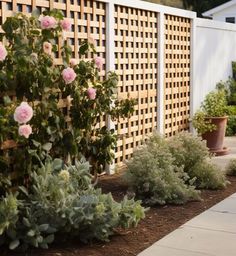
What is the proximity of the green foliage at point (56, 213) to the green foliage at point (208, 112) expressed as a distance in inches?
205

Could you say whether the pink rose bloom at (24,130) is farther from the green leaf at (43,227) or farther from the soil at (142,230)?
the soil at (142,230)

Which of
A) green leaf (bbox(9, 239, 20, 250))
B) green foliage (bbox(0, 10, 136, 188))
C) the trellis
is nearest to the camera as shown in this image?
green leaf (bbox(9, 239, 20, 250))

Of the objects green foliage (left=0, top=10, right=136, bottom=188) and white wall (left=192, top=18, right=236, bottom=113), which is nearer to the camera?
green foliage (left=0, top=10, right=136, bottom=188)

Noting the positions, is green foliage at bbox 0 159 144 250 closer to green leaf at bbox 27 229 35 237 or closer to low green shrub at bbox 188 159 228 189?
green leaf at bbox 27 229 35 237

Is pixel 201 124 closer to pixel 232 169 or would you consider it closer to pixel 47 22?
pixel 232 169

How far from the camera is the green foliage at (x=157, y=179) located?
6145mm

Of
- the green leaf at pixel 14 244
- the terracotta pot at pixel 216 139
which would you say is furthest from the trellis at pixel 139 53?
the green leaf at pixel 14 244

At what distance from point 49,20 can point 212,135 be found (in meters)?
5.30

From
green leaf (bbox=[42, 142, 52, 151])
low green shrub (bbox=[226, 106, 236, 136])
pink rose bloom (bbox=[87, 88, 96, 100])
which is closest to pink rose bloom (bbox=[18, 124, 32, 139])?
green leaf (bbox=[42, 142, 52, 151])

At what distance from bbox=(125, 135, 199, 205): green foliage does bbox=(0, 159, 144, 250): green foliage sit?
1142 millimetres

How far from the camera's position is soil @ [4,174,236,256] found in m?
4.59

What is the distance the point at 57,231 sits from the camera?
15.5ft

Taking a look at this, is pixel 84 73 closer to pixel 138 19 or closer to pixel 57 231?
pixel 57 231

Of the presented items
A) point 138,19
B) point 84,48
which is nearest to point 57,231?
point 84,48
